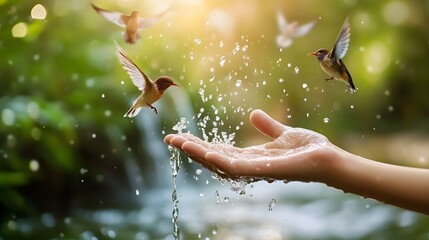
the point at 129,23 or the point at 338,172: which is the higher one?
the point at 129,23

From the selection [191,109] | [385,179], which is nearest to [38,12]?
[191,109]

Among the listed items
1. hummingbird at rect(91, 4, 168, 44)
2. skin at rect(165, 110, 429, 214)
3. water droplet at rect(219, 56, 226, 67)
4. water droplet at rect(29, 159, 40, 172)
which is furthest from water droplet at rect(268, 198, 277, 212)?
skin at rect(165, 110, 429, 214)

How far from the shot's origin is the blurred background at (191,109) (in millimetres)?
2096

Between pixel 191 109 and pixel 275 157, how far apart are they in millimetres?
1534

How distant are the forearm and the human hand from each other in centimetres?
2

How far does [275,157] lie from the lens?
0.82 m

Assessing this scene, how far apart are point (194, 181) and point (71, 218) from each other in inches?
22.1

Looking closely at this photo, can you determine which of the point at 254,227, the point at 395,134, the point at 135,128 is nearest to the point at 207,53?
the point at 135,128

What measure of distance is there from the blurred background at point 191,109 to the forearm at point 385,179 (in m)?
1.05

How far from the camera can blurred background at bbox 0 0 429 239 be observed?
210 cm

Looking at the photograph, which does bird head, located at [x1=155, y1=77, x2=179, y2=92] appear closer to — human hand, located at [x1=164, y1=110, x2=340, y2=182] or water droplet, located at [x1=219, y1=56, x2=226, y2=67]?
human hand, located at [x1=164, y1=110, x2=340, y2=182]

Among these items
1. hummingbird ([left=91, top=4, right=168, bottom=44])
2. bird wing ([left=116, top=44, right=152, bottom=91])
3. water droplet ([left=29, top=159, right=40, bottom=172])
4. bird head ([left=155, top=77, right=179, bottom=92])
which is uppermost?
water droplet ([left=29, top=159, right=40, bottom=172])

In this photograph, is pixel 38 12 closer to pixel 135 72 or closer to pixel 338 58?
pixel 135 72

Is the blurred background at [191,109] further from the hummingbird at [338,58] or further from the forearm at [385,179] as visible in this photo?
the forearm at [385,179]
